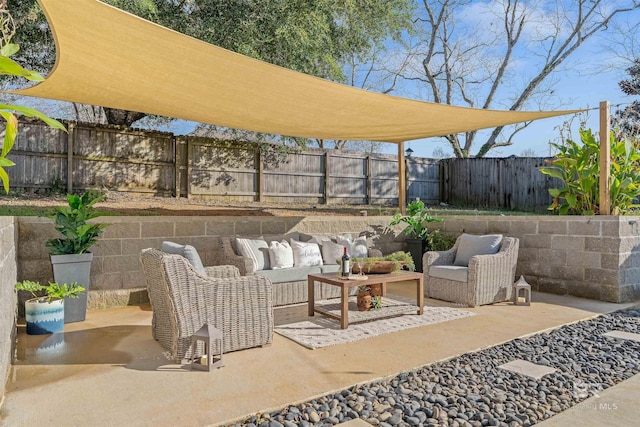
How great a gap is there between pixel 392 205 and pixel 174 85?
904 centimetres

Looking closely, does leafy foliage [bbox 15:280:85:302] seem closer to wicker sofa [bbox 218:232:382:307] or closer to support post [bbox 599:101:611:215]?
wicker sofa [bbox 218:232:382:307]

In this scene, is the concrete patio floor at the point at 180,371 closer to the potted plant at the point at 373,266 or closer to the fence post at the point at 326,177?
the potted plant at the point at 373,266

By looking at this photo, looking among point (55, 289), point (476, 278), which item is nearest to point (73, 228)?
point (55, 289)

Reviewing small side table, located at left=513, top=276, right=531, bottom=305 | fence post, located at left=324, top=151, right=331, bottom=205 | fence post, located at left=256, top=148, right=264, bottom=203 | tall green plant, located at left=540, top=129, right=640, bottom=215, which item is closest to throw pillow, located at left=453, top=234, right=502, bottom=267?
small side table, located at left=513, top=276, right=531, bottom=305

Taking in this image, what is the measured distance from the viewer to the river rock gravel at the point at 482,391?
2.22 meters

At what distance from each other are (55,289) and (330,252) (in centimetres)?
293

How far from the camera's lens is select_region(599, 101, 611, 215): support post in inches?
199

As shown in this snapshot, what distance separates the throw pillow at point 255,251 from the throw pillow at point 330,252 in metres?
0.73

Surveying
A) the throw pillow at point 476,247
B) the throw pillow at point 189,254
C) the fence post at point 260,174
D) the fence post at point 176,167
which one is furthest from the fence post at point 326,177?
the throw pillow at point 189,254

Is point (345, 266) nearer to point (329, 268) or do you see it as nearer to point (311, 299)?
point (311, 299)

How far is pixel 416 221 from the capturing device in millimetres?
6762

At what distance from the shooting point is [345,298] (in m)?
3.86

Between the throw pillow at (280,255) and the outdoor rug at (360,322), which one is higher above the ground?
the throw pillow at (280,255)

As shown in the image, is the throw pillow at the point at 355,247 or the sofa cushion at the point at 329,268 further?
the throw pillow at the point at 355,247
